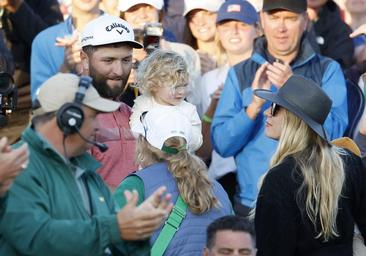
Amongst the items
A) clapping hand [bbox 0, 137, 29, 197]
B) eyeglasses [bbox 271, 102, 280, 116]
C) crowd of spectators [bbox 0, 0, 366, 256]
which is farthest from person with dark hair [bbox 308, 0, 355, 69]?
clapping hand [bbox 0, 137, 29, 197]

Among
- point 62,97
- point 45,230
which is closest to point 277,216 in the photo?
point 62,97

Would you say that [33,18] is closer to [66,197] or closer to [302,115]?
[302,115]

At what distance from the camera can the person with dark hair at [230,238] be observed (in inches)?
226

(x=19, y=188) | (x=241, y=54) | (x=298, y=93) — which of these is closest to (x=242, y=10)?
(x=241, y=54)

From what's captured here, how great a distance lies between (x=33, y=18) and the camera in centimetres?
953

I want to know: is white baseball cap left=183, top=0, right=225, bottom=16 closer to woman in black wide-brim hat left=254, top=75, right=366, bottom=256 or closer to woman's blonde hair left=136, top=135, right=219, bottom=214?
woman in black wide-brim hat left=254, top=75, right=366, bottom=256

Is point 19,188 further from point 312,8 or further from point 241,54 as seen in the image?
point 312,8

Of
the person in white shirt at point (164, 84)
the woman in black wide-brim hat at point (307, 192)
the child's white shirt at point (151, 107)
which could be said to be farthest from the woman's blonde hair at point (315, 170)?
the person in white shirt at point (164, 84)

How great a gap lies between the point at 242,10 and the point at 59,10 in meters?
1.89

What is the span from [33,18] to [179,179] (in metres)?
3.92

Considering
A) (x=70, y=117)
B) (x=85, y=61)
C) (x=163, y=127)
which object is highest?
(x=70, y=117)

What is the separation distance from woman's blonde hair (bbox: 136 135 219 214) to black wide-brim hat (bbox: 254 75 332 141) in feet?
2.09

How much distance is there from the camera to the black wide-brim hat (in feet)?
20.5

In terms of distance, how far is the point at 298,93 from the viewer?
20.8 ft
